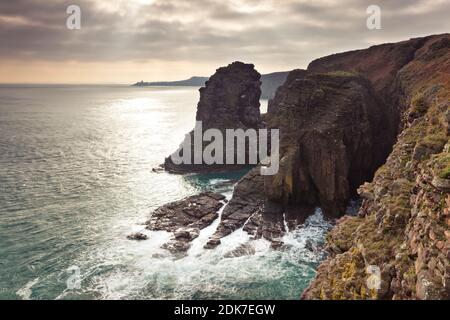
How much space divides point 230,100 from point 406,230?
104731mm

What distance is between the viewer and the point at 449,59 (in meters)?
67.3

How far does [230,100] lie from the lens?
128000 mm

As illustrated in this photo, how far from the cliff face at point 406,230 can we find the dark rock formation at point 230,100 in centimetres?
8009

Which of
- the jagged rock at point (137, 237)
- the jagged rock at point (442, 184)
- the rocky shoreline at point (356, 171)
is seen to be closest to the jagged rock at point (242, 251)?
the rocky shoreline at point (356, 171)

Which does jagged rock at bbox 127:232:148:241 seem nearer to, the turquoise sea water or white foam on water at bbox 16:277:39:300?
the turquoise sea water

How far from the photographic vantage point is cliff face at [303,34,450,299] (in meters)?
22.3

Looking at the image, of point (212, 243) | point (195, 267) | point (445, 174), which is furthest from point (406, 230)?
point (212, 243)
